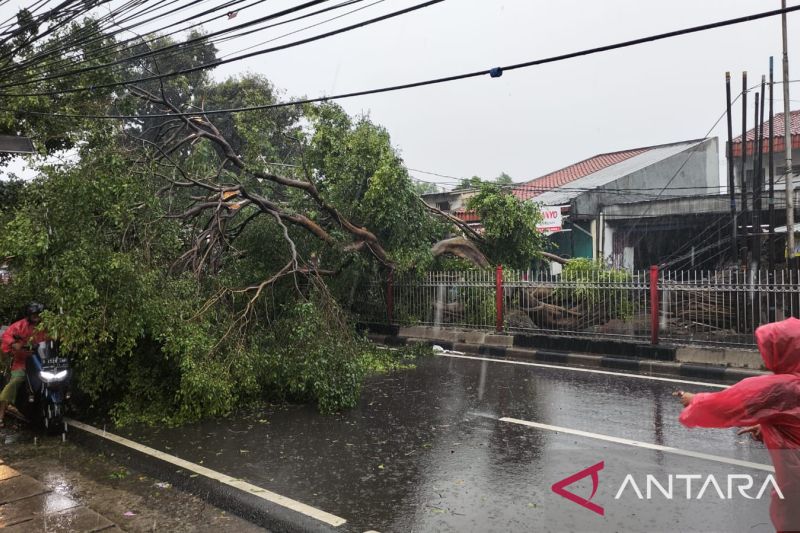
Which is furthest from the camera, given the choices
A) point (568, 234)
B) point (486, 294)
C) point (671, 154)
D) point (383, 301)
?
point (671, 154)

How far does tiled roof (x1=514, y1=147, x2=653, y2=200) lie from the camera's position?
1075 inches

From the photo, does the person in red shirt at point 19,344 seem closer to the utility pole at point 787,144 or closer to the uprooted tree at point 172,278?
the uprooted tree at point 172,278

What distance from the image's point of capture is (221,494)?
14.6 ft

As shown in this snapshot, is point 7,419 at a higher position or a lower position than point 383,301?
lower

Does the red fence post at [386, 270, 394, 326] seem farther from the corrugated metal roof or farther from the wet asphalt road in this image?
the corrugated metal roof

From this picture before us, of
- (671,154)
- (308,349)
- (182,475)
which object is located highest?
(671,154)

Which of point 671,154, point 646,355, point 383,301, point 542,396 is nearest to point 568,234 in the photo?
point 671,154

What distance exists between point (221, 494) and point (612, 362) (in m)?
7.07

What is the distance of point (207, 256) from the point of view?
855 cm

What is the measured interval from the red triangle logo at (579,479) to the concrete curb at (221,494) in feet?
5.30

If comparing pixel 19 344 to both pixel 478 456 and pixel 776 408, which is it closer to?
pixel 478 456

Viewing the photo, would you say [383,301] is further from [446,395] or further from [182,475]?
[182,475]

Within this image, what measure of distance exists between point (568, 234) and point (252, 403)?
58.0 feet

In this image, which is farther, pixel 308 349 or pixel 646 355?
pixel 646 355
